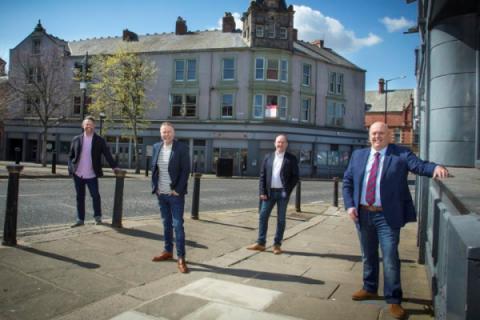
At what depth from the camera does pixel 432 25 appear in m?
5.49

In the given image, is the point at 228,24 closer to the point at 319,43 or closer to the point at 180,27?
the point at 180,27

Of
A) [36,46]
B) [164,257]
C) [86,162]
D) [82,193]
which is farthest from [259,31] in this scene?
[164,257]

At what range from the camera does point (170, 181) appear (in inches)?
191

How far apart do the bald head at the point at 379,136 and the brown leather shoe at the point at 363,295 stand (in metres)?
1.46

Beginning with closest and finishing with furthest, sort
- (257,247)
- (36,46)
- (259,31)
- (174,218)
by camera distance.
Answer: (174,218) < (257,247) < (259,31) < (36,46)

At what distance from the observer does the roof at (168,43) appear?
108ft

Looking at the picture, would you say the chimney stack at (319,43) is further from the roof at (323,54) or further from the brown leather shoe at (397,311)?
the brown leather shoe at (397,311)

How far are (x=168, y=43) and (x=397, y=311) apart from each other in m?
34.5

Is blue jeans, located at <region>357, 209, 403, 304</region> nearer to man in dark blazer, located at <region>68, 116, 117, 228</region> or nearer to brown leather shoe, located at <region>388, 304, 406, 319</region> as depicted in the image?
brown leather shoe, located at <region>388, 304, 406, 319</region>

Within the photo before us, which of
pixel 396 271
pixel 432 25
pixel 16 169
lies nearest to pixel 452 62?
pixel 432 25

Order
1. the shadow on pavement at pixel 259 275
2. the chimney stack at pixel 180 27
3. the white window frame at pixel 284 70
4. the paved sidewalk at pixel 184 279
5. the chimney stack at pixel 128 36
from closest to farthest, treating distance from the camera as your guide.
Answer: the paved sidewalk at pixel 184 279, the shadow on pavement at pixel 259 275, the white window frame at pixel 284 70, the chimney stack at pixel 180 27, the chimney stack at pixel 128 36

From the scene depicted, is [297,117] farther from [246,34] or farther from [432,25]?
[432,25]

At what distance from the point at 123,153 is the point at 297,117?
15979 millimetres

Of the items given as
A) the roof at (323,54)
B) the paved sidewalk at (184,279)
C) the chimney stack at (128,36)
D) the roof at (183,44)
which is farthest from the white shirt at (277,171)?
the chimney stack at (128,36)
